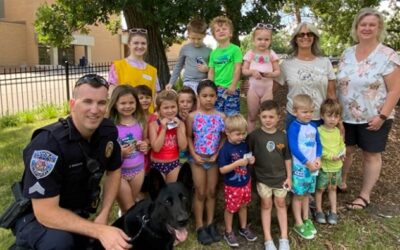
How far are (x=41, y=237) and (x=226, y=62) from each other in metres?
2.66

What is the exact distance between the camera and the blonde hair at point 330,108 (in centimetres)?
423

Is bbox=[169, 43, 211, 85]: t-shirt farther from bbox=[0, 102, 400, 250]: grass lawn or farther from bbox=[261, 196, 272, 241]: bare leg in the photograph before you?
bbox=[261, 196, 272, 241]: bare leg

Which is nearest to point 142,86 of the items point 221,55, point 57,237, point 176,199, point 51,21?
point 221,55

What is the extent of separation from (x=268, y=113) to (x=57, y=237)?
2171 mm

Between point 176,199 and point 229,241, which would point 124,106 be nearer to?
point 176,199

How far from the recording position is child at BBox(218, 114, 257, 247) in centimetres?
385

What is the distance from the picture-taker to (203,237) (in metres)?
4.10

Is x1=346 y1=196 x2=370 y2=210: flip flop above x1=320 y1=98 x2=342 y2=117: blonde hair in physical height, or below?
below

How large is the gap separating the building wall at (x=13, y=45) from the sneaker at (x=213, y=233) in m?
47.7

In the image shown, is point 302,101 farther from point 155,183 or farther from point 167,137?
point 155,183

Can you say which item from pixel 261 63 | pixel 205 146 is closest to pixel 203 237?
pixel 205 146

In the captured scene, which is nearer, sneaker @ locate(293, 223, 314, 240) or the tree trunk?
sneaker @ locate(293, 223, 314, 240)

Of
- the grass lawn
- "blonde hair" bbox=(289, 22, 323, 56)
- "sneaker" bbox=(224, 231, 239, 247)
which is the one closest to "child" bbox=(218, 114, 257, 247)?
"sneaker" bbox=(224, 231, 239, 247)

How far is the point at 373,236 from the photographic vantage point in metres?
4.29
